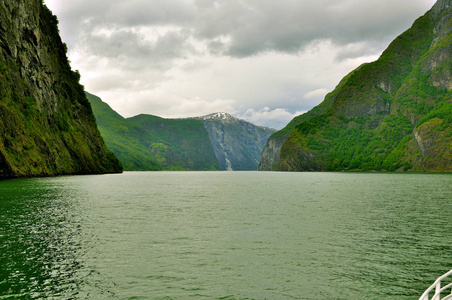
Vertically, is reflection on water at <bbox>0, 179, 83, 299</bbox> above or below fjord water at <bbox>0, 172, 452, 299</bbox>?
above

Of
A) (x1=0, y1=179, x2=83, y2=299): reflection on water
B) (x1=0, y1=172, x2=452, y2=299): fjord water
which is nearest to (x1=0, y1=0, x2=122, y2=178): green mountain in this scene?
(x1=0, y1=179, x2=83, y2=299): reflection on water

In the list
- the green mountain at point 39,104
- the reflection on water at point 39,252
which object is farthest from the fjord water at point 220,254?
the green mountain at point 39,104

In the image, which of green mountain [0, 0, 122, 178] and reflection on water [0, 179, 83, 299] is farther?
green mountain [0, 0, 122, 178]

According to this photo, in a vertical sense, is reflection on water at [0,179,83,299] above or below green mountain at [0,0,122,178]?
below

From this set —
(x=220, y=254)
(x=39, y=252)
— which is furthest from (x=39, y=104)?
(x=220, y=254)

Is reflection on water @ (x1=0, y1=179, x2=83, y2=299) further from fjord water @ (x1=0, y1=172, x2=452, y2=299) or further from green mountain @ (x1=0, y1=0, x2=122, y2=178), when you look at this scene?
green mountain @ (x1=0, y1=0, x2=122, y2=178)

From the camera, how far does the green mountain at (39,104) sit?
105938mm

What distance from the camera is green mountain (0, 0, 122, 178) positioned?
348ft

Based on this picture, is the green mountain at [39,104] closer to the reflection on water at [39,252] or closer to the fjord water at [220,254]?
the reflection on water at [39,252]

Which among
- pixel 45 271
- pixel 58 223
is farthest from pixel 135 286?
pixel 58 223

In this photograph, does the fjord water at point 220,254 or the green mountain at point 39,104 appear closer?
the fjord water at point 220,254

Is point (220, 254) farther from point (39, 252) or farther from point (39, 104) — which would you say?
point (39, 104)

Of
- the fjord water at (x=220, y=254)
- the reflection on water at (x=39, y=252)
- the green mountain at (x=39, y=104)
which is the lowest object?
the fjord water at (x=220, y=254)

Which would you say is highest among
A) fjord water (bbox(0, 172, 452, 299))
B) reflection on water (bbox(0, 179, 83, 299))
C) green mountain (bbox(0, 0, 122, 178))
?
green mountain (bbox(0, 0, 122, 178))
